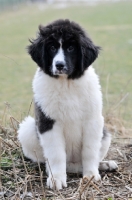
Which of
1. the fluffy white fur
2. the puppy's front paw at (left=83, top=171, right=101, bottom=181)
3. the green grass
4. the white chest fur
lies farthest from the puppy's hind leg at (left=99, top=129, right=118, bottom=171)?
the green grass

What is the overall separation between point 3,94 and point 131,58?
280 inches

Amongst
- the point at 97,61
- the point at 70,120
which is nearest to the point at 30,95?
the point at 97,61

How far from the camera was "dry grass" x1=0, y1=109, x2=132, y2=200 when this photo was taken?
381 cm

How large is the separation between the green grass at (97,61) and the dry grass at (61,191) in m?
1.14

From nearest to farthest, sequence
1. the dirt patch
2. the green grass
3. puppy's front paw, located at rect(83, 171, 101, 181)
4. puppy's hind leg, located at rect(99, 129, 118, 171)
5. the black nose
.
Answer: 1. the dirt patch
2. the black nose
3. puppy's front paw, located at rect(83, 171, 101, 181)
4. puppy's hind leg, located at rect(99, 129, 118, 171)
5. the green grass

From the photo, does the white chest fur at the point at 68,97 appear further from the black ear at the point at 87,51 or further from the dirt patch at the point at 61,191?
the dirt patch at the point at 61,191

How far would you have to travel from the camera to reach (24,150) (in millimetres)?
4699

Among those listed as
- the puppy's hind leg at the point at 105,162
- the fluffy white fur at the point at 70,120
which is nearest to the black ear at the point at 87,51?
the fluffy white fur at the point at 70,120

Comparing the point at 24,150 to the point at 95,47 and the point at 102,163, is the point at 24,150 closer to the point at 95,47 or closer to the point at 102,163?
the point at 102,163

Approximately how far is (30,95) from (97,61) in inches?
137

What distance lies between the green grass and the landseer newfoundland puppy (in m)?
0.68

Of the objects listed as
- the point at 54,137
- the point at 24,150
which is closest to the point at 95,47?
the point at 54,137

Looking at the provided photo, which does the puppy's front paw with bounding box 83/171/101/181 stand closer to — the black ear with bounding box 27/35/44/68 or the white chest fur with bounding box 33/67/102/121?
the white chest fur with bounding box 33/67/102/121

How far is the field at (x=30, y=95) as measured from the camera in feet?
13.4
